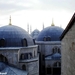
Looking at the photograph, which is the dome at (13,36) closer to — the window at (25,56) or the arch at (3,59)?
the window at (25,56)

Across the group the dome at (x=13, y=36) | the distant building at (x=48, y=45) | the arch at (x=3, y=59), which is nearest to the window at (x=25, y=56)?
the dome at (x=13, y=36)

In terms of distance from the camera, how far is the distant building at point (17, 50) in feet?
68.9

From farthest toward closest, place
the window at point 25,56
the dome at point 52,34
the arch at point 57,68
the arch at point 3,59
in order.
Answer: the dome at point 52,34 < the arch at point 57,68 < the window at point 25,56 < the arch at point 3,59

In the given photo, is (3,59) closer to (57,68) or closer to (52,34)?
(57,68)

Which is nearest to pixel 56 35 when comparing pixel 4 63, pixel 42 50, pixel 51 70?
pixel 42 50

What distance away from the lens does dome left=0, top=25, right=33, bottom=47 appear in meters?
22.9

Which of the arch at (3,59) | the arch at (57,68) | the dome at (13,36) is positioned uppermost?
the dome at (13,36)

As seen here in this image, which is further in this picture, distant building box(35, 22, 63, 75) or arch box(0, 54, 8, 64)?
distant building box(35, 22, 63, 75)

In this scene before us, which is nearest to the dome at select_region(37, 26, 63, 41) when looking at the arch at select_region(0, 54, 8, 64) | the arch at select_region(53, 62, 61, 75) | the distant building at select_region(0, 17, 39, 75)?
the arch at select_region(53, 62, 61, 75)

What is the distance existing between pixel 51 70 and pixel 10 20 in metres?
12.6

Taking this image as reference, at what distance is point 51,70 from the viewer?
29.0 metres

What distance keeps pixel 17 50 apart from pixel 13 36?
3.43 m

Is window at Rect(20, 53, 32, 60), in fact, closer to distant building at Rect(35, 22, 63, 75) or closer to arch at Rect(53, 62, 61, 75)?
arch at Rect(53, 62, 61, 75)

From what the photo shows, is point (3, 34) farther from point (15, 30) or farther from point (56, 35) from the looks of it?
point (56, 35)
